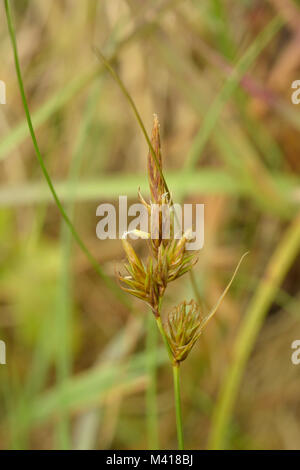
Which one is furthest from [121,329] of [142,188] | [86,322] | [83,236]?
[142,188]

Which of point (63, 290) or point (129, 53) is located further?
point (129, 53)

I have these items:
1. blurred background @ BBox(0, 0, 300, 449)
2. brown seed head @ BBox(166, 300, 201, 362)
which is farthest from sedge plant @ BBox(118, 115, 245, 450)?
blurred background @ BBox(0, 0, 300, 449)

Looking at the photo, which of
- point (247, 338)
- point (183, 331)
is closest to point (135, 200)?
point (247, 338)

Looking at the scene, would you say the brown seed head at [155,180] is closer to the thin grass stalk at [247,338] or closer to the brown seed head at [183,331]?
the brown seed head at [183,331]

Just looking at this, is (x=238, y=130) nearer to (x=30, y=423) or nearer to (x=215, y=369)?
(x=215, y=369)

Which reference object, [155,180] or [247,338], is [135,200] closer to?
[247,338]

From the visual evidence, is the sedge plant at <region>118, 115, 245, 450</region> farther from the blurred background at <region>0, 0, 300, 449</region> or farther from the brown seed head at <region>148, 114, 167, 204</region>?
the blurred background at <region>0, 0, 300, 449</region>
